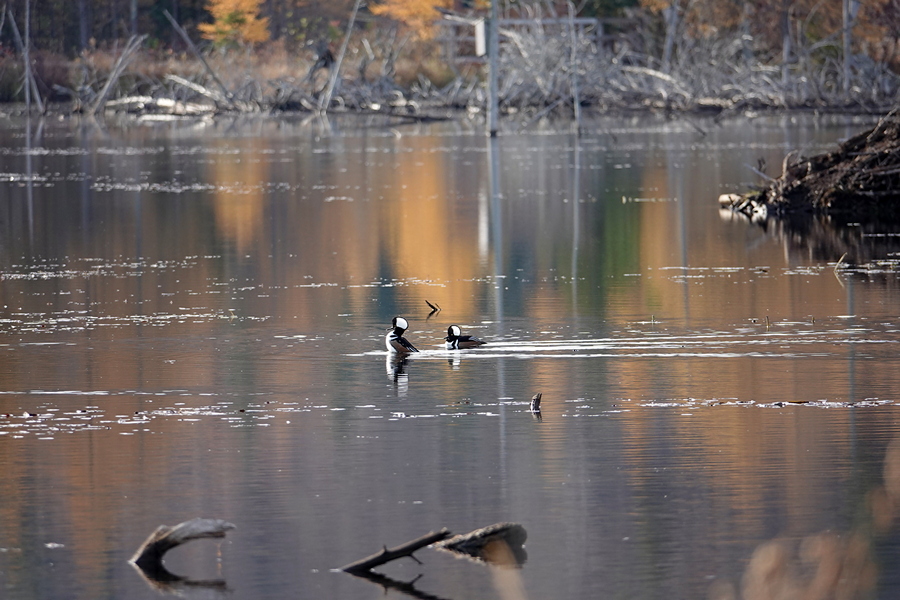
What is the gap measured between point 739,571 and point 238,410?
13.1 ft

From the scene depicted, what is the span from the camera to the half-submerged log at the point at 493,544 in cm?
702

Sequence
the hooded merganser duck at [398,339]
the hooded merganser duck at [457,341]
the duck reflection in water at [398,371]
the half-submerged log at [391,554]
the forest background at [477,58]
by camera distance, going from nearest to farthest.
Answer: the half-submerged log at [391,554], the duck reflection in water at [398,371], the hooded merganser duck at [398,339], the hooded merganser duck at [457,341], the forest background at [477,58]

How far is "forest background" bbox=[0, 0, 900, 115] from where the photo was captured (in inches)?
1857

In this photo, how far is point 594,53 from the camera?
49.2m

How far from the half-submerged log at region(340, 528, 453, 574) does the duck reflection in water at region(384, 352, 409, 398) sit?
355cm

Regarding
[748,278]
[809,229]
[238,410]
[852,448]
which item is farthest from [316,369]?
[809,229]

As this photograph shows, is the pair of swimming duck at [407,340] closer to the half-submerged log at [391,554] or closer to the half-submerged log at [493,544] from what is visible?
the half-submerged log at [493,544]

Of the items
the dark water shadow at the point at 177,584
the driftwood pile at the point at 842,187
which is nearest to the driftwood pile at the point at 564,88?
the driftwood pile at the point at 842,187

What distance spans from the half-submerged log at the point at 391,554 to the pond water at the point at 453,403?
0.09 metres

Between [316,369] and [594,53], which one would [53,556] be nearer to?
[316,369]

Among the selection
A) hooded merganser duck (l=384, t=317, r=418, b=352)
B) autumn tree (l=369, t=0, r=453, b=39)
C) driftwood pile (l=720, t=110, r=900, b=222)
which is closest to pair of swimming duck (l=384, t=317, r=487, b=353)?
hooded merganser duck (l=384, t=317, r=418, b=352)

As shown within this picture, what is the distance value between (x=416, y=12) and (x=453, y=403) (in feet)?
247

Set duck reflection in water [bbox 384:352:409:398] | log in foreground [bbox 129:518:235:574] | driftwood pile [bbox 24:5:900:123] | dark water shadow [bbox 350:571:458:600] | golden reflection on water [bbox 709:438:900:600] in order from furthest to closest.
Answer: driftwood pile [bbox 24:5:900:123] → duck reflection in water [bbox 384:352:409:398] → log in foreground [bbox 129:518:235:574] → dark water shadow [bbox 350:571:458:600] → golden reflection on water [bbox 709:438:900:600]

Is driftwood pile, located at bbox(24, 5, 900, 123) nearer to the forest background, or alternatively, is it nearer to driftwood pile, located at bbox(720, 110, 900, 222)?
the forest background
